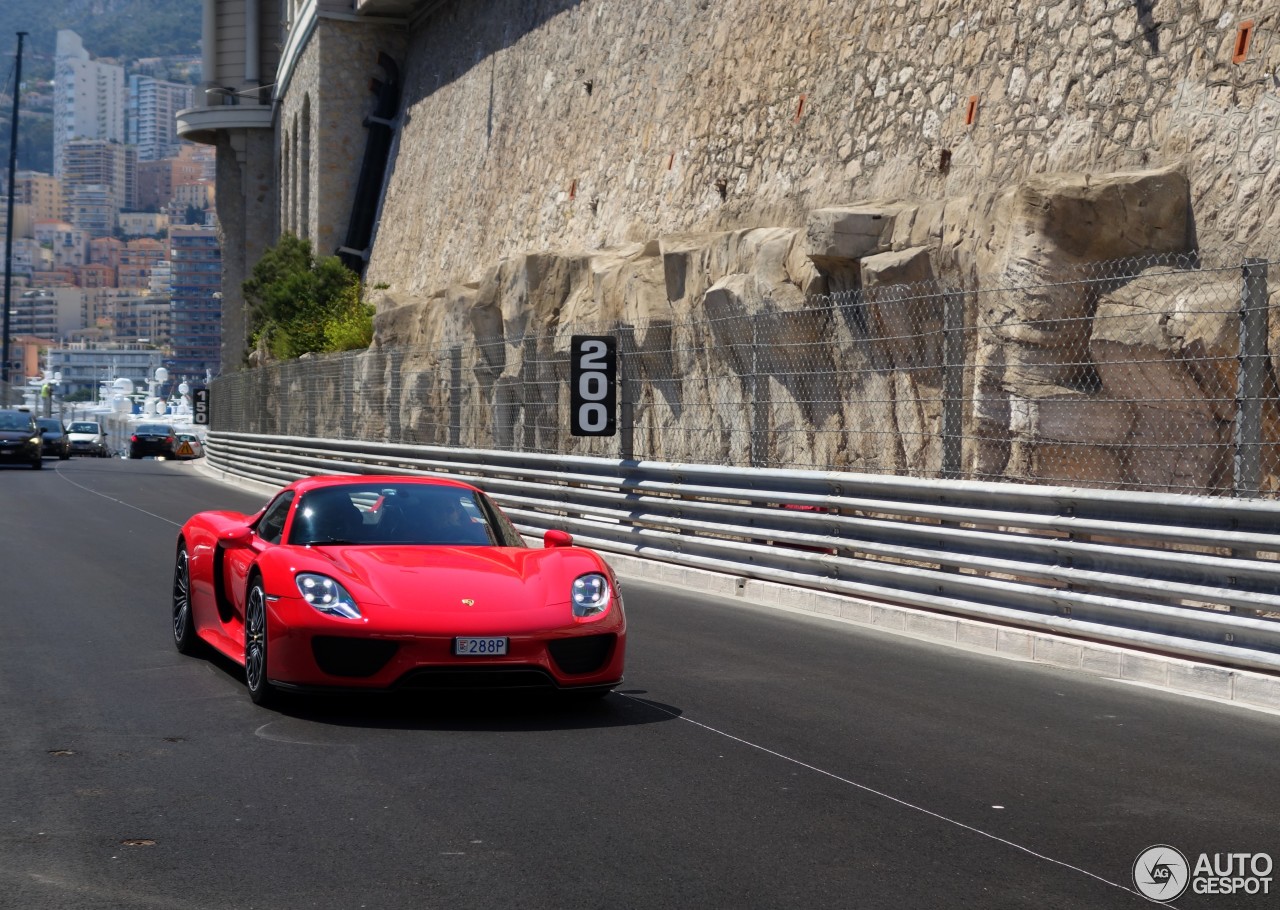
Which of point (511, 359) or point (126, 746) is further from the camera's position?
point (511, 359)

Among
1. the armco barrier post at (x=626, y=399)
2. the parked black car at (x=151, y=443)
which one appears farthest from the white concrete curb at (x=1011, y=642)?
the parked black car at (x=151, y=443)

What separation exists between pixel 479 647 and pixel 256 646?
130 centimetres

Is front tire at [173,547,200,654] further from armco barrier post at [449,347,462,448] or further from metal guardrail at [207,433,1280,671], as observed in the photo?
armco barrier post at [449,347,462,448]

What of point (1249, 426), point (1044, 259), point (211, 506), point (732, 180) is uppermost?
point (732, 180)

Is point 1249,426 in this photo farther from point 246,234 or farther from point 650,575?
point 246,234

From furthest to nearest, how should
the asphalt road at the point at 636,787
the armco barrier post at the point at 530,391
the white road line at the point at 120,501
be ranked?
the white road line at the point at 120,501
the armco barrier post at the point at 530,391
the asphalt road at the point at 636,787

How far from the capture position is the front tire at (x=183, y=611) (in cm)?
985

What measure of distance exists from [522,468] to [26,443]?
91.2 ft

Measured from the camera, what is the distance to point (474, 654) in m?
7.58

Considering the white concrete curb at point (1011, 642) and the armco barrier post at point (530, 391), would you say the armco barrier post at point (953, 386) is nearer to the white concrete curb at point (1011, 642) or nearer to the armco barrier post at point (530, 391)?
the white concrete curb at point (1011, 642)

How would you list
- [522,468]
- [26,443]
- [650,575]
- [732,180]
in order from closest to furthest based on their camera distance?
[650,575]
[522,468]
[732,180]
[26,443]

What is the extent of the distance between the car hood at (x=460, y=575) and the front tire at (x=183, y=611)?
190 centimetres

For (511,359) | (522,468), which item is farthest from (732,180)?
(522,468)

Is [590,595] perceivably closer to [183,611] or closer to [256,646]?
[256,646]
